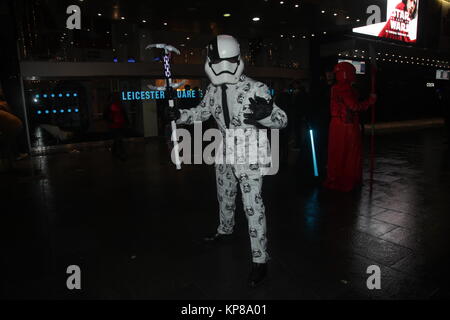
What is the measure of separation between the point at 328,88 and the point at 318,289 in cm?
402

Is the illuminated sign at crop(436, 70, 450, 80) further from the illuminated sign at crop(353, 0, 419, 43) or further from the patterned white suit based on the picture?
the patterned white suit

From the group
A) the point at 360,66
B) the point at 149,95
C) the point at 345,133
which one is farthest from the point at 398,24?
the point at 345,133

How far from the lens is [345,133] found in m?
4.74

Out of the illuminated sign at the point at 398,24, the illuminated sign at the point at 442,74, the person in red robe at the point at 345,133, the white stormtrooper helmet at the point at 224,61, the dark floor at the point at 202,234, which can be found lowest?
the dark floor at the point at 202,234

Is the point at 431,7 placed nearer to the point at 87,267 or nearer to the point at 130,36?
the point at 130,36

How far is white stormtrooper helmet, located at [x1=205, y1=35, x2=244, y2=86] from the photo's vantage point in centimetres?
248

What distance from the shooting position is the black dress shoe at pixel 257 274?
2.51 m

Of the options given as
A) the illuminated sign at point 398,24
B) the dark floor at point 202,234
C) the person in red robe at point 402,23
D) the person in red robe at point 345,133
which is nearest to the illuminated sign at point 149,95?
the dark floor at point 202,234

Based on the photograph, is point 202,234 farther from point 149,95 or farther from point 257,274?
point 149,95

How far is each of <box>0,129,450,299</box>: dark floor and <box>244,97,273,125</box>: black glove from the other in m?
1.28

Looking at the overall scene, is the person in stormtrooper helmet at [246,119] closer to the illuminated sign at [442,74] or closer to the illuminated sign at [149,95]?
the illuminated sign at [149,95]

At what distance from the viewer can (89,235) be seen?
3.54 meters

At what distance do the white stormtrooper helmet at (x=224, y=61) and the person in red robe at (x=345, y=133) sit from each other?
2552 millimetres
